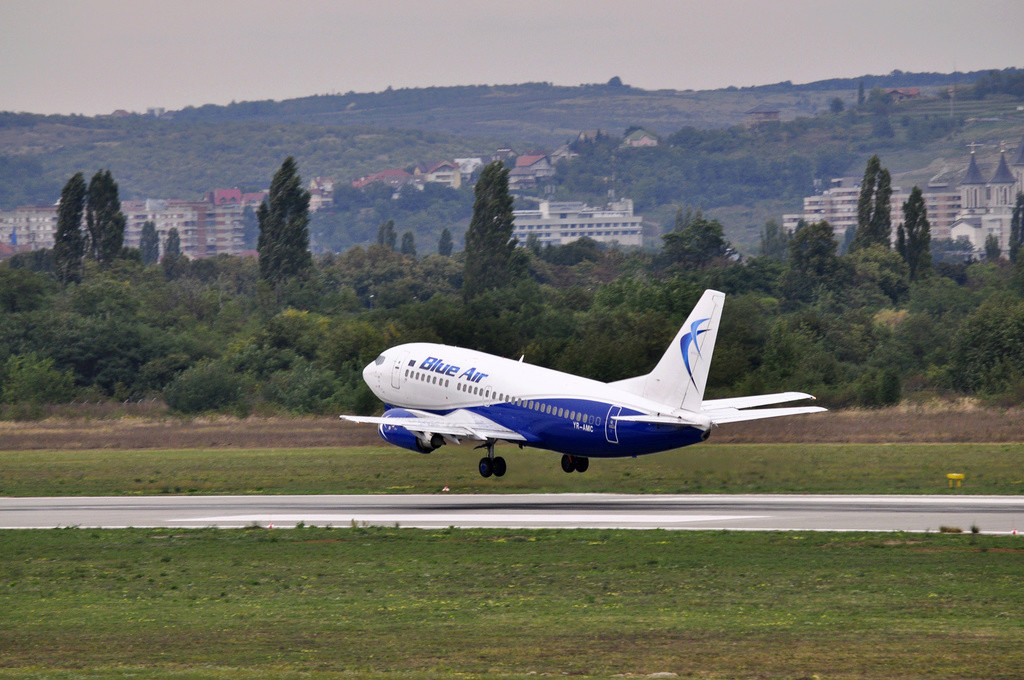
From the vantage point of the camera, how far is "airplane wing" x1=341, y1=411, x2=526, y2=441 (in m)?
51.1

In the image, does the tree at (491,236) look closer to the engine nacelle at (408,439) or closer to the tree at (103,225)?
the tree at (103,225)

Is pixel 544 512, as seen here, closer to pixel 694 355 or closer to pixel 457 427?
pixel 694 355

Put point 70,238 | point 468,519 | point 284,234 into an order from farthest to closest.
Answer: point 284,234, point 70,238, point 468,519

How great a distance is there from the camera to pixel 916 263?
164m

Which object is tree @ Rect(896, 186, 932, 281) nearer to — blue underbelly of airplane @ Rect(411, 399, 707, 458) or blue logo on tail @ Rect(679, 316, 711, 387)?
blue underbelly of airplane @ Rect(411, 399, 707, 458)

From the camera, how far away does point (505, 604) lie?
94.7 feet

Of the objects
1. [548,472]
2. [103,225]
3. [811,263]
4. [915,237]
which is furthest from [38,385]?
[915,237]

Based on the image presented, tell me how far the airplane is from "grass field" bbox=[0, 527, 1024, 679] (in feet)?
27.0

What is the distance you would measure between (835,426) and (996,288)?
6825cm

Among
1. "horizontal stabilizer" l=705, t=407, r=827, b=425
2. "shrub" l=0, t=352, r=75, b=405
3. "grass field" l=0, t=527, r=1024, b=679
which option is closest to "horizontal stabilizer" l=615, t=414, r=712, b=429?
"horizontal stabilizer" l=705, t=407, r=827, b=425

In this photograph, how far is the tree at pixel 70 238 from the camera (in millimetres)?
159250

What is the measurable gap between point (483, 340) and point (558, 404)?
36785 mm

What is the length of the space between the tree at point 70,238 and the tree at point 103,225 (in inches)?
48.8

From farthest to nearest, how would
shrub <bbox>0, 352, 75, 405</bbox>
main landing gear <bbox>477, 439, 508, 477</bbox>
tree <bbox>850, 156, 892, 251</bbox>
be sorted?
tree <bbox>850, 156, 892, 251</bbox>
shrub <bbox>0, 352, 75, 405</bbox>
main landing gear <bbox>477, 439, 508, 477</bbox>
